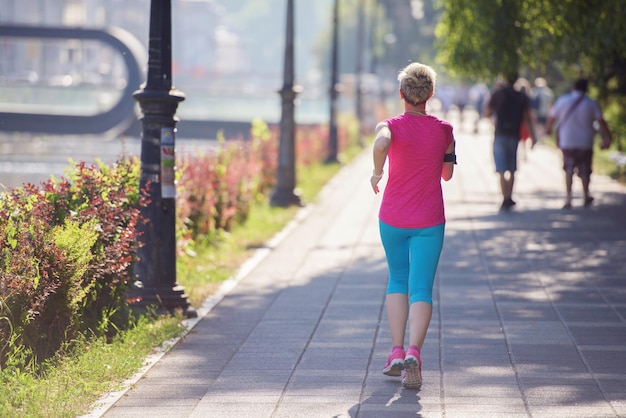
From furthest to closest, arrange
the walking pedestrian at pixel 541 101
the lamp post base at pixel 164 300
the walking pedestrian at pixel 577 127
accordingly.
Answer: the walking pedestrian at pixel 541 101, the walking pedestrian at pixel 577 127, the lamp post base at pixel 164 300

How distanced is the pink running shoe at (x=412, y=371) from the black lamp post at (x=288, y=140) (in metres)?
11.8

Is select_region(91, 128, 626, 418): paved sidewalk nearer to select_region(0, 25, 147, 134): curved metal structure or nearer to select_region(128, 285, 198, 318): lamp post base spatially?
select_region(128, 285, 198, 318): lamp post base

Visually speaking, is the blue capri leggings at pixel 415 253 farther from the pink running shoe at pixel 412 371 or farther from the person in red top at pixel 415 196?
the pink running shoe at pixel 412 371

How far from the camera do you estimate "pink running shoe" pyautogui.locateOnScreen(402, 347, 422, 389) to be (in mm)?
6500

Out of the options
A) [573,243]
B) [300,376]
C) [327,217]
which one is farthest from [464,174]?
[300,376]

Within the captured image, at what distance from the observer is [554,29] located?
16078 millimetres

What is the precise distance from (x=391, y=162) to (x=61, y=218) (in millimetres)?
2319

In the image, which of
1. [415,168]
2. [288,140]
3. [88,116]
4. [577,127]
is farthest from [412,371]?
[88,116]

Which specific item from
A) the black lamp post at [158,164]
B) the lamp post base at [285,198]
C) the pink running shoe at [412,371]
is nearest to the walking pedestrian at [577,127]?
the lamp post base at [285,198]

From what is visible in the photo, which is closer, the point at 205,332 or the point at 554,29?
the point at 205,332

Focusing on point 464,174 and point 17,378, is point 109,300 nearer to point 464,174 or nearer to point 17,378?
point 17,378

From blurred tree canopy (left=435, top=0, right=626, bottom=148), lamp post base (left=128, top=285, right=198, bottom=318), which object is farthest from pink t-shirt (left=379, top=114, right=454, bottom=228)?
blurred tree canopy (left=435, top=0, right=626, bottom=148)

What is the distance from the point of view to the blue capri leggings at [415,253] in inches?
265

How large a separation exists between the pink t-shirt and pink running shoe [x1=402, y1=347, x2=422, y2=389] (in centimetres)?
70
